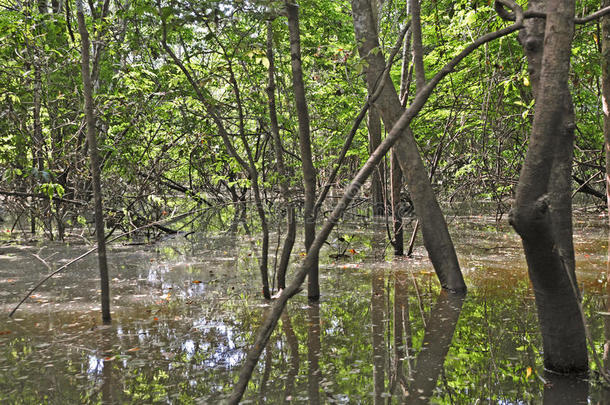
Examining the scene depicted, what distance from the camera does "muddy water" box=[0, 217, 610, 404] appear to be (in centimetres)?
346

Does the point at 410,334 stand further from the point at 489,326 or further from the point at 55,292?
the point at 55,292

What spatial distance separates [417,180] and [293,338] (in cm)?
261

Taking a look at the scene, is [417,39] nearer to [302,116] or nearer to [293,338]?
[302,116]

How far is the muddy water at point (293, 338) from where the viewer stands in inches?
136

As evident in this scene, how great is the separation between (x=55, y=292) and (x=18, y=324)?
4.66 feet

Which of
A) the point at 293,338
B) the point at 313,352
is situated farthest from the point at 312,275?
the point at 313,352

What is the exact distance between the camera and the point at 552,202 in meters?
3.32

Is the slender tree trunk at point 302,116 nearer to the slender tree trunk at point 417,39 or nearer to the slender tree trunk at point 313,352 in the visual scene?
the slender tree trunk at point 313,352

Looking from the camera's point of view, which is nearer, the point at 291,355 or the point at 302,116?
the point at 291,355

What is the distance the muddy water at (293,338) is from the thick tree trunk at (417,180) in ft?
1.21

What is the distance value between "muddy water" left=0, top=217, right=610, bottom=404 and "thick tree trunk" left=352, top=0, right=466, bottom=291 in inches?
14.5

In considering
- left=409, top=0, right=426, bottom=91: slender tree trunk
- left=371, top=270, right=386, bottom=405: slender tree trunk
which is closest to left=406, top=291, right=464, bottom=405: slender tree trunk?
left=371, top=270, right=386, bottom=405: slender tree trunk

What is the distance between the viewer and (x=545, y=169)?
2.73 meters

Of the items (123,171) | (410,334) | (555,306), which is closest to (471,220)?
(123,171)
